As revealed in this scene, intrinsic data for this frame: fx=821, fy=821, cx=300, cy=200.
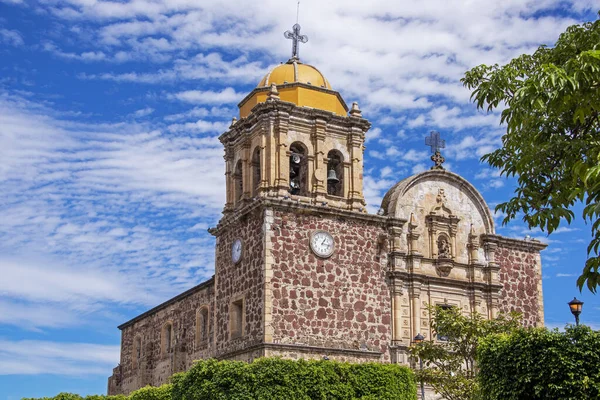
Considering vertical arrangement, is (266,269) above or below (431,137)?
below

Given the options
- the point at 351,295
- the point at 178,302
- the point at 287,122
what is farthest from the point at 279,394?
the point at 178,302

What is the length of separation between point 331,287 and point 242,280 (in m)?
3.13

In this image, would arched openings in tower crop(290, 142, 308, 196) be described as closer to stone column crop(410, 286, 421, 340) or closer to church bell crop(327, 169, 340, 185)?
church bell crop(327, 169, 340, 185)

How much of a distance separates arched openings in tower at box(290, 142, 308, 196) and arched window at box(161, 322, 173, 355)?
11.7m

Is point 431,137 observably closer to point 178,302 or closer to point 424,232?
point 424,232

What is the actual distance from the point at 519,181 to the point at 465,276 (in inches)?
717

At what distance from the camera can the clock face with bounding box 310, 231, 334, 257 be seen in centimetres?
2828

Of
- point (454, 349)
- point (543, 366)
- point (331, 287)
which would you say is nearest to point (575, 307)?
point (543, 366)

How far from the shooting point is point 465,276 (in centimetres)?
3145

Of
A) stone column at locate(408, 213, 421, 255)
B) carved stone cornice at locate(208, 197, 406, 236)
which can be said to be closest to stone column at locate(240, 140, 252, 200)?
carved stone cornice at locate(208, 197, 406, 236)

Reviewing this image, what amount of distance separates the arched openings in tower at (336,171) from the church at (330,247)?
5cm

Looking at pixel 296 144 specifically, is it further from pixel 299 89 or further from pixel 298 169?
pixel 299 89

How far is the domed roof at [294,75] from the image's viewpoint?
101ft

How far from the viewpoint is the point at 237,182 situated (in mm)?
31250
